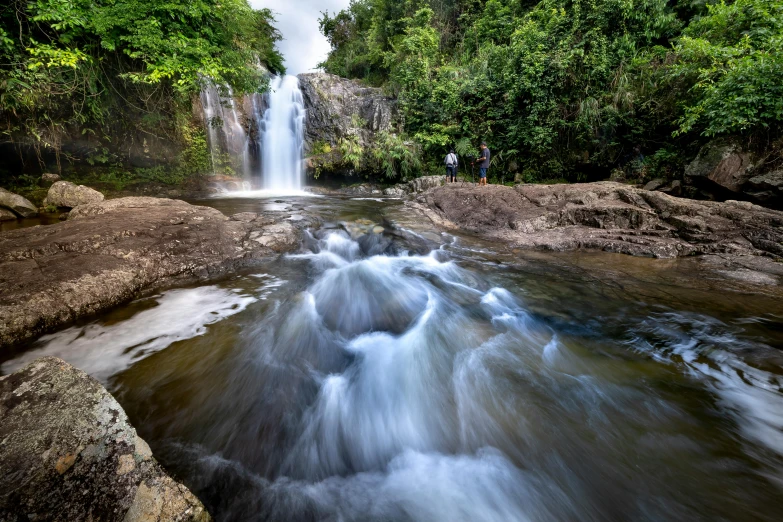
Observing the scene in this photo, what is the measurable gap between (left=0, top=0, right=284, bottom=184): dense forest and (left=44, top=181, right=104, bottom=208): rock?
1706mm

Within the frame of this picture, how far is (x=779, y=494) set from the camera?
1587mm

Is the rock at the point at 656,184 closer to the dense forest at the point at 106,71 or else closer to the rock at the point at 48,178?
the dense forest at the point at 106,71

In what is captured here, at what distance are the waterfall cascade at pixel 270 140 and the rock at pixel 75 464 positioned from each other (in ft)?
45.9

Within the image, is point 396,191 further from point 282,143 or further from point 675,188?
point 675,188

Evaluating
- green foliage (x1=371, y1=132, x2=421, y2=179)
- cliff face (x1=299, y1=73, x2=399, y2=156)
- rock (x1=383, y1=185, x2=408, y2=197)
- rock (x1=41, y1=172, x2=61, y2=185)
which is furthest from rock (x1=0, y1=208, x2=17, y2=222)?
green foliage (x1=371, y1=132, x2=421, y2=179)

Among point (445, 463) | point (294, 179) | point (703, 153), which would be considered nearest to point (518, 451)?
point (445, 463)

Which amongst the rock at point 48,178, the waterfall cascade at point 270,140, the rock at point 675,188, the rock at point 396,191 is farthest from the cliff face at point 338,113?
the rock at point 675,188

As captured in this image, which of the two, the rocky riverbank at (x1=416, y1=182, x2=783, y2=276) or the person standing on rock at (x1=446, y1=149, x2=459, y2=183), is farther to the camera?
the person standing on rock at (x1=446, y1=149, x2=459, y2=183)

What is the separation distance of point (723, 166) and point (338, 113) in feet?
48.9

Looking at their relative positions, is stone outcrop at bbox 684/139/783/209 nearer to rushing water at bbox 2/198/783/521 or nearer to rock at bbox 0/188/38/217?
rushing water at bbox 2/198/783/521

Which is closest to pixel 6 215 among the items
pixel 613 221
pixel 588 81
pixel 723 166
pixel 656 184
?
pixel 613 221

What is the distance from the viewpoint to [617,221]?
611cm

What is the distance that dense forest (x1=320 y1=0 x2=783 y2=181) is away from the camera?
711 cm

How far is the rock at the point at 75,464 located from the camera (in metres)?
1.05
